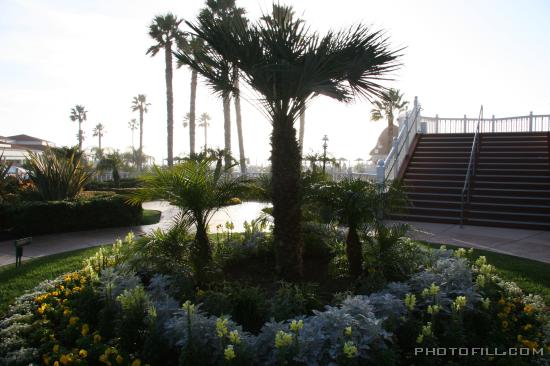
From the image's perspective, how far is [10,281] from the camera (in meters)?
5.54

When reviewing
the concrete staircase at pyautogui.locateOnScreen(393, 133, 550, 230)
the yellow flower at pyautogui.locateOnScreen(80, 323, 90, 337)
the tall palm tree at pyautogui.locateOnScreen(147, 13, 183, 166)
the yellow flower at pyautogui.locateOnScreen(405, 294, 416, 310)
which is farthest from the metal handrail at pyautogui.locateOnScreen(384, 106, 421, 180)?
the tall palm tree at pyautogui.locateOnScreen(147, 13, 183, 166)

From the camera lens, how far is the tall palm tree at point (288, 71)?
4.42 meters

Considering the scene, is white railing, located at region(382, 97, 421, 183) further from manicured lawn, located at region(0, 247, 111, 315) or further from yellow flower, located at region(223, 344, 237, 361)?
yellow flower, located at region(223, 344, 237, 361)

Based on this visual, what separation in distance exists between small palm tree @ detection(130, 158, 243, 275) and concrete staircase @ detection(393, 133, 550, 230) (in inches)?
201

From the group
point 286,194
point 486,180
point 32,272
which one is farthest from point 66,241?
point 486,180

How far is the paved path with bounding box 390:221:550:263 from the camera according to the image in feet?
24.3

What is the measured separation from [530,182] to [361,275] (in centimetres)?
919

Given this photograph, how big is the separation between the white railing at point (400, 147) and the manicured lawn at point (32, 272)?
794cm

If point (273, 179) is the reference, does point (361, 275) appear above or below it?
below

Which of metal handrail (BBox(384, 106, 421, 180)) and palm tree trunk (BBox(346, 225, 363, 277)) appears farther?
metal handrail (BBox(384, 106, 421, 180))

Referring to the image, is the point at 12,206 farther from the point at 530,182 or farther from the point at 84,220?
the point at 530,182

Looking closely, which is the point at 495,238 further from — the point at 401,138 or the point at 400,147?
the point at 401,138

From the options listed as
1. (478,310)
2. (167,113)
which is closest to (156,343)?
(478,310)

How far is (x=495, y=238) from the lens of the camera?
8.58 m
